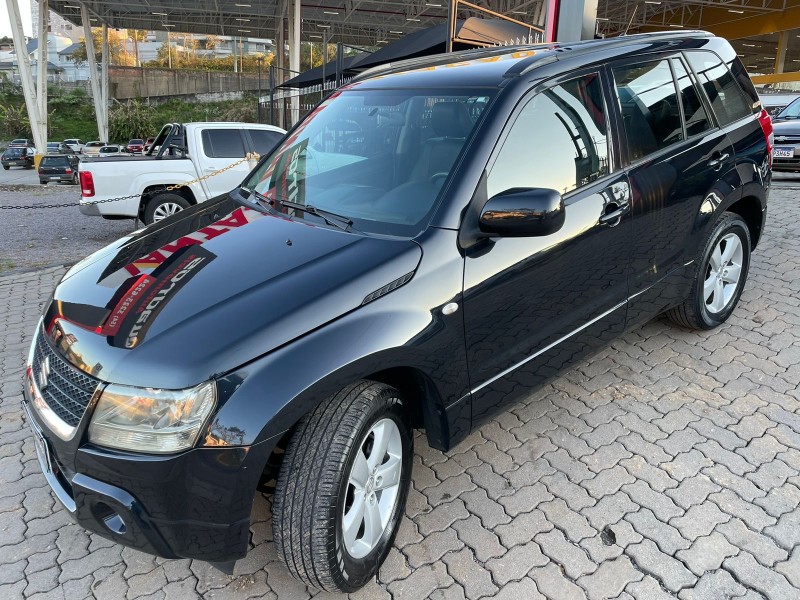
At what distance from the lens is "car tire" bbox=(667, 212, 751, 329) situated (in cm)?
382

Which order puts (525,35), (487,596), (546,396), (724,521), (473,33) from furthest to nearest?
(525,35) → (473,33) → (546,396) → (724,521) → (487,596)

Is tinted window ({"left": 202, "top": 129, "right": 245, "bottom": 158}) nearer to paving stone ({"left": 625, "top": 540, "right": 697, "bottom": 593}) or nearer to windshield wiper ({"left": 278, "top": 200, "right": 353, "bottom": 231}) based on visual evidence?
windshield wiper ({"left": 278, "top": 200, "right": 353, "bottom": 231})

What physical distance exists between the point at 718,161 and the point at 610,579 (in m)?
2.56

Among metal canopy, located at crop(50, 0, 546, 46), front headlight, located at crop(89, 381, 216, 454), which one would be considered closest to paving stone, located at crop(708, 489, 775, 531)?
front headlight, located at crop(89, 381, 216, 454)

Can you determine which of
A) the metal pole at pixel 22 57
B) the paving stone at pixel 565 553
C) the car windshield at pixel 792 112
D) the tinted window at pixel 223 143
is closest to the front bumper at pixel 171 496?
the paving stone at pixel 565 553

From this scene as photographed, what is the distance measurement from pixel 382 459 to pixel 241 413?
667mm

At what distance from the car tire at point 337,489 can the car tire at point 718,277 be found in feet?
8.10

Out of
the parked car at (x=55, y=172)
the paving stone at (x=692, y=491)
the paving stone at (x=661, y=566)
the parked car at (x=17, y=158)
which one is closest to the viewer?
the paving stone at (x=661, y=566)

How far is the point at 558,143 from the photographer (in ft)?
9.20

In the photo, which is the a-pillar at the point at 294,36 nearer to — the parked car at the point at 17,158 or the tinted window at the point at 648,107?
the parked car at the point at 17,158

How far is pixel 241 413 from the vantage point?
1.82 meters

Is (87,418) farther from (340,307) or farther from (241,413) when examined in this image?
(340,307)

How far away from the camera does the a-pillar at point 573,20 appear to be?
7129mm

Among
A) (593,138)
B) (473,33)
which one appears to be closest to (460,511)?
(593,138)
